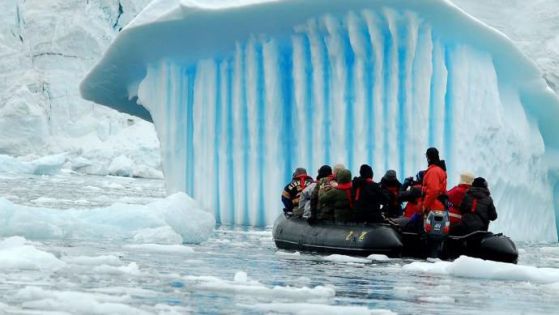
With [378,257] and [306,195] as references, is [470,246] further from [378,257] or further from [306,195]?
[306,195]

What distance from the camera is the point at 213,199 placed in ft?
66.0

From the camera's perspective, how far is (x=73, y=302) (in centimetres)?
709

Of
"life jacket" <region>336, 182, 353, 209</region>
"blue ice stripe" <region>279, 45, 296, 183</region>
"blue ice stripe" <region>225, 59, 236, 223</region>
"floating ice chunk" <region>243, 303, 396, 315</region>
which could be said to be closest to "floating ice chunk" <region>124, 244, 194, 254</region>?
"life jacket" <region>336, 182, 353, 209</region>

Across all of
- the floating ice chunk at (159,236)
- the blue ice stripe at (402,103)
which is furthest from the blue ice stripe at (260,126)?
the floating ice chunk at (159,236)

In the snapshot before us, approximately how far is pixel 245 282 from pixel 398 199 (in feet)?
15.6

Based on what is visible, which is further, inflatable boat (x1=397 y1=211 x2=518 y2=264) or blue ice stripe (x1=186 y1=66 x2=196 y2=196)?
blue ice stripe (x1=186 y1=66 x2=196 y2=196)

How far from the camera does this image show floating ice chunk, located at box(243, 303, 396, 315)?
730 cm

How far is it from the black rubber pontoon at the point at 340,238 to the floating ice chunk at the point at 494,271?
1.45 metres

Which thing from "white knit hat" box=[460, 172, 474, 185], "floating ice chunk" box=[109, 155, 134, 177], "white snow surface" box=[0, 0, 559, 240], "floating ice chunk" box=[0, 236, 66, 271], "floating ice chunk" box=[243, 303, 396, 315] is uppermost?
"white snow surface" box=[0, 0, 559, 240]

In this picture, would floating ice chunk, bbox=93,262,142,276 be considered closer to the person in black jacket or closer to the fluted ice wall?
the person in black jacket

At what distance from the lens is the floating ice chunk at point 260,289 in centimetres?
832

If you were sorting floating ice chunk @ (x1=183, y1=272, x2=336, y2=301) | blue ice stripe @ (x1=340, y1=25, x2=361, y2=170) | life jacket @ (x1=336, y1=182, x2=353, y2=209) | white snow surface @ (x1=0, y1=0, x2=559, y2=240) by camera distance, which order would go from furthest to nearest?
1. white snow surface @ (x1=0, y1=0, x2=559, y2=240)
2. blue ice stripe @ (x1=340, y1=25, x2=361, y2=170)
3. life jacket @ (x1=336, y1=182, x2=353, y2=209)
4. floating ice chunk @ (x1=183, y1=272, x2=336, y2=301)

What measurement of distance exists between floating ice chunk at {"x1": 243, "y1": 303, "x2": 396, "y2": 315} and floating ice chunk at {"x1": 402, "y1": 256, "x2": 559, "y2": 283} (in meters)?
3.39

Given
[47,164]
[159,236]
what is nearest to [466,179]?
[159,236]
